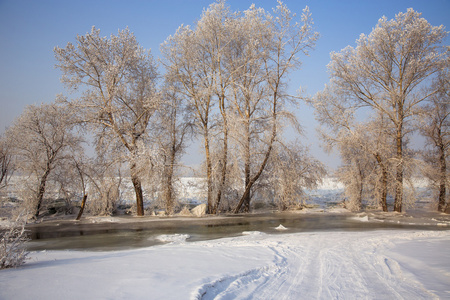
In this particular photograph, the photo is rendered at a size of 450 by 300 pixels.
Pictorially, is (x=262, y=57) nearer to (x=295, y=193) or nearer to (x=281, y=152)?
(x=281, y=152)

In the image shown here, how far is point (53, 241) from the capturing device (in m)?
9.30

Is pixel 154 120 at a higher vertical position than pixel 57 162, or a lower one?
higher

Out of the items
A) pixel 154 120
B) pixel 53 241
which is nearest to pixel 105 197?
pixel 154 120

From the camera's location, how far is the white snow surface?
3651 mm

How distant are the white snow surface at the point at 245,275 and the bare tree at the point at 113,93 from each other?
10.2 metres

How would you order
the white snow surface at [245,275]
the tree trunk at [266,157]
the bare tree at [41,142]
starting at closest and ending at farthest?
the white snow surface at [245,275]
the bare tree at [41,142]
the tree trunk at [266,157]

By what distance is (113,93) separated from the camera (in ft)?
49.8

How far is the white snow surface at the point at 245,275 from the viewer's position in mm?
3651

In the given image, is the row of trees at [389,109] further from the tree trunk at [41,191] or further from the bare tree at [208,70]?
the tree trunk at [41,191]

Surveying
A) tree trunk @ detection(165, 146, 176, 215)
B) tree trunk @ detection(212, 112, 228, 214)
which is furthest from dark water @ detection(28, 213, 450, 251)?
tree trunk @ detection(212, 112, 228, 214)

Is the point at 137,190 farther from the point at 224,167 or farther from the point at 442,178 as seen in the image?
the point at 442,178

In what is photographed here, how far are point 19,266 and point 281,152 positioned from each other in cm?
1573

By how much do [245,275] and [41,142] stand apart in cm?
1520

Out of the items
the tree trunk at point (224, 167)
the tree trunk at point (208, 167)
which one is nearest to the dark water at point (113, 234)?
the tree trunk at point (208, 167)
